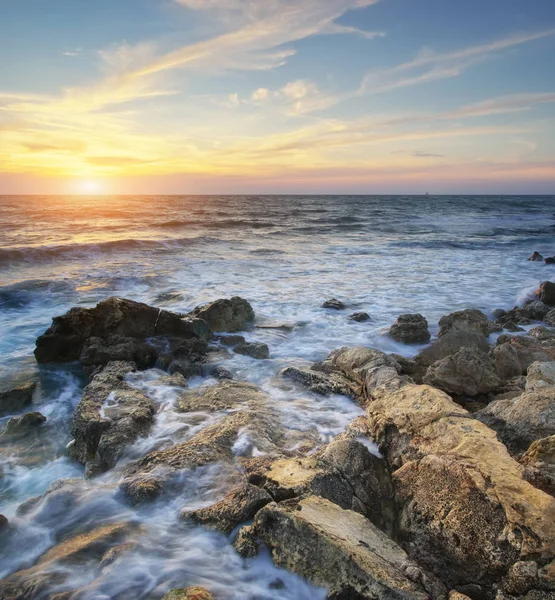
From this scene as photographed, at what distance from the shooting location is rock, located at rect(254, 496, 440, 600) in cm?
244

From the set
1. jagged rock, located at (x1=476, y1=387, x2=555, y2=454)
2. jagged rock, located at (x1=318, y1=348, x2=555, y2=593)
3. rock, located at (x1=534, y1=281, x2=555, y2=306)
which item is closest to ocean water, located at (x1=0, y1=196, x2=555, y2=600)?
rock, located at (x1=534, y1=281, x2=555, y2=306)

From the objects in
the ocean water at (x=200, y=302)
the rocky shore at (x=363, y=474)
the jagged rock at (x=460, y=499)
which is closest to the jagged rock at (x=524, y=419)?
the rocky shore at (x=363, y=474)

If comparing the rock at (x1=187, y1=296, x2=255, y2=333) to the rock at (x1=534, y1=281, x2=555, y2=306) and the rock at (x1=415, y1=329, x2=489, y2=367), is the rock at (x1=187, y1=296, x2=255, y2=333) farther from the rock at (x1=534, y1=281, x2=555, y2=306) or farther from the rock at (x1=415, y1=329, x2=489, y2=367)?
the rock at (x1=534, y1=281, x2=555, y2=306)

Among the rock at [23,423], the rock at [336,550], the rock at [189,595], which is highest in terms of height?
the rock at [336,550]

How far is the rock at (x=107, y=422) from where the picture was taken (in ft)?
14.7

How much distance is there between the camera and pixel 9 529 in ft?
11.6

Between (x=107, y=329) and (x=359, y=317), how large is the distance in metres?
5.55

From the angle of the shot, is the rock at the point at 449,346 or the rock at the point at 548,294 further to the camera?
the rock at the point at 548,294

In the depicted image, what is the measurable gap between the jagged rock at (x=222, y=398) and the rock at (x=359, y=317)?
4390mm

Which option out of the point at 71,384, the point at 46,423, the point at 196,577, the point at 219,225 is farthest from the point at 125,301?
the point at 219,225

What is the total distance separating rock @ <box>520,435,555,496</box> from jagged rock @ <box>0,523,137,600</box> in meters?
3.07

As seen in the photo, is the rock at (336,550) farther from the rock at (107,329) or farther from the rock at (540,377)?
the rock at (107,329)

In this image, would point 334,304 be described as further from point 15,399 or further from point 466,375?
point 15,399

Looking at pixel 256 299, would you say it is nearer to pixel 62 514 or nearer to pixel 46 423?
pixel 46 423
